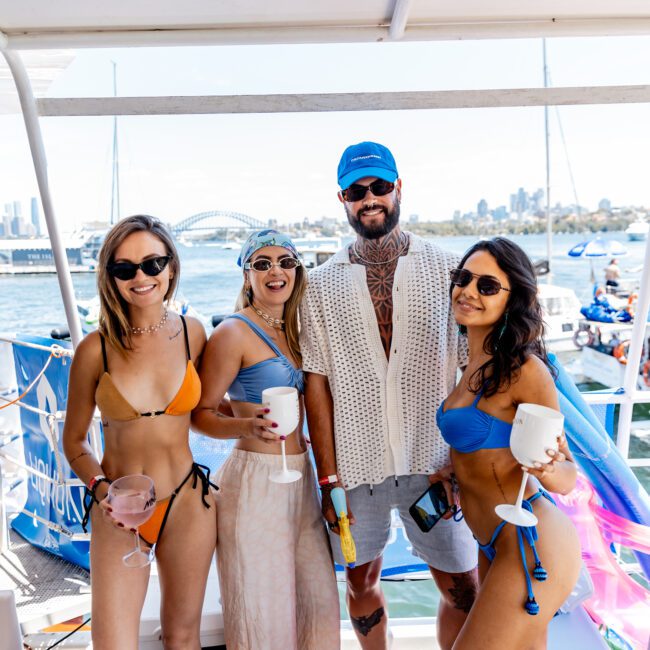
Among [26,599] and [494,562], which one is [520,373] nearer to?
[494,562]

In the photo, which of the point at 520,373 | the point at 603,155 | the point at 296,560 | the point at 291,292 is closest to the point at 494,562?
the point at 520,373

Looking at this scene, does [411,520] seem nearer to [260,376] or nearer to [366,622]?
[366,622]

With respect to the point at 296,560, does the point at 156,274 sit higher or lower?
higher

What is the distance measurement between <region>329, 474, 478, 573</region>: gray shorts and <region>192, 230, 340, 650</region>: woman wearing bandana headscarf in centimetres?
16

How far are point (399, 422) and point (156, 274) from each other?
3.39 feet

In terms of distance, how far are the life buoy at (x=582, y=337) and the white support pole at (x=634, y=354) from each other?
15.9 m

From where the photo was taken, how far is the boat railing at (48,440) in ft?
10.7

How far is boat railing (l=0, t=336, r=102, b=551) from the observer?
327 cm

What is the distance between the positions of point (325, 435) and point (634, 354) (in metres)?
1.81

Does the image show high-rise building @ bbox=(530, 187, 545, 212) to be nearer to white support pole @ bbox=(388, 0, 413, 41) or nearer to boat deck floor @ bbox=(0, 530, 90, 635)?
boat deck floor @ bbox=(0, 530, 90, 635)

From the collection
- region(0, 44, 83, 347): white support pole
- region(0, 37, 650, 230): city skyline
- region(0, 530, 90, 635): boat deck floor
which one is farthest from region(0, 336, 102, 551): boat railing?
region(0, 37, 650, 230): city skyline

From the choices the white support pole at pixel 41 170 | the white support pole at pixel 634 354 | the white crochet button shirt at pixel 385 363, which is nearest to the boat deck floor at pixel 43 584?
the white support pole at pixel 41 170

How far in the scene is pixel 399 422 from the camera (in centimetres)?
206

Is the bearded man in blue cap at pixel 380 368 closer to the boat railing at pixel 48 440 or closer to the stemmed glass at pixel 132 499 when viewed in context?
the stemmed glass at pixel 132 499
